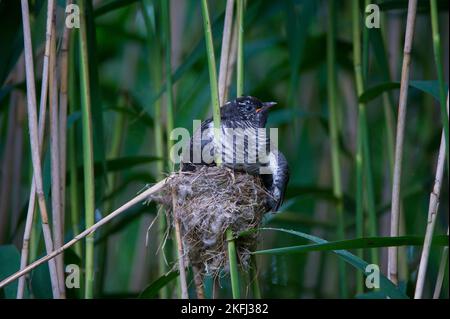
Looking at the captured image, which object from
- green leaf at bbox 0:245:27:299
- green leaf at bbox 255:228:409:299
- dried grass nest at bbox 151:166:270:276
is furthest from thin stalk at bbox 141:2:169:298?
green leaf at bbox 255:228:409:299

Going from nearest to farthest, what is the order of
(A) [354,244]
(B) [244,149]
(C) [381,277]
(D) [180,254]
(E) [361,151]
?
1. (A) [354,244]
2. (C) [381,277]
3. (D) [180,254]
4. (B) [244,149]
5. (E) [361,151]

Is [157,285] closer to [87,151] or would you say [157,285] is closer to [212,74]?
[87,151]

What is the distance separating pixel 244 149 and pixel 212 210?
0.99ft

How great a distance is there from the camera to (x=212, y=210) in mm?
2160

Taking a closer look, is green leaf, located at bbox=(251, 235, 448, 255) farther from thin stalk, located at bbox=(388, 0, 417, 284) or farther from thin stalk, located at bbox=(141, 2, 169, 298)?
thin stalk, located at bbox=(141, 2, 169, 298)

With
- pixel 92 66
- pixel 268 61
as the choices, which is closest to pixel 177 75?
pixel 92 66

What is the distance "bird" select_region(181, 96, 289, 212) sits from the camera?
2.33m

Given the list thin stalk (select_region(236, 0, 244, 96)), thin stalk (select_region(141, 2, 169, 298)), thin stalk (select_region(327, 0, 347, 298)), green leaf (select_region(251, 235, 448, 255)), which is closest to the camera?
green leaf (select_region(251, 235, 448, 255))

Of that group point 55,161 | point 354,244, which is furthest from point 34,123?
point 354,244

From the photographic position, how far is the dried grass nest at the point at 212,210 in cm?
213

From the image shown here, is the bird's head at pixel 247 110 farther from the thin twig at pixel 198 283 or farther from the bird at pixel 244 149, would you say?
the thin twig at pixel 198 283

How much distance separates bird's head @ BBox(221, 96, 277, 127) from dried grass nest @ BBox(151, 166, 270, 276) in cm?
29

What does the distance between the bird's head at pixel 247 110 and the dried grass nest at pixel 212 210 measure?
291 millimetres
